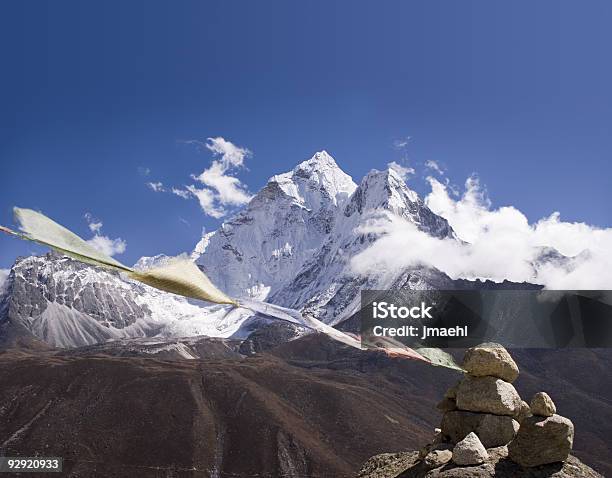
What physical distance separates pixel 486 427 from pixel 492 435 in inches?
8.9

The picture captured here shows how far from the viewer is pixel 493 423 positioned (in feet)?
46.1

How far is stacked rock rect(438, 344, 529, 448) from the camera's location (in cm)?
1398

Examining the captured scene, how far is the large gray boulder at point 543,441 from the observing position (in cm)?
1226

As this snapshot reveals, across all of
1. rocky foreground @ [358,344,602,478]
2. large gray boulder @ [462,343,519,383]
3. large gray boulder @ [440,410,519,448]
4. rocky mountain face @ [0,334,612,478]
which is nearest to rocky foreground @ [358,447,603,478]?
rocky foreground @ [358,344,602,478]

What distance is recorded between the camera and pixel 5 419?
10331cm

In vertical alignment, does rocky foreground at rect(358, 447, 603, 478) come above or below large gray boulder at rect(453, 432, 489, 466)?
below

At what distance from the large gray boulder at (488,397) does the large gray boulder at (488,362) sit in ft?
0.78

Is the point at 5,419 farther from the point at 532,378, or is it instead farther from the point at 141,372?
the point at 532,378

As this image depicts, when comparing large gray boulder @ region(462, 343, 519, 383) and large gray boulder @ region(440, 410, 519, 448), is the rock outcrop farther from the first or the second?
large gray boulder @ region(462, 343, 519, 383)

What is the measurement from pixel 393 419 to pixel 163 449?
52484 mm

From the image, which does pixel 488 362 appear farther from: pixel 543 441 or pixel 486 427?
pixel 543 441

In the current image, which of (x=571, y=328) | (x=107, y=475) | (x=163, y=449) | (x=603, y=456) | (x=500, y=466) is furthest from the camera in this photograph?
(x=571, y=328)

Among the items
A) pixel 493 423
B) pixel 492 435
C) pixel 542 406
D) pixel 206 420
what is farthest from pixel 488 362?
pixel 206 420

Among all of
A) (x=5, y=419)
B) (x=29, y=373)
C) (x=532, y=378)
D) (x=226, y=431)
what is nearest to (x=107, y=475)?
(x=226, y=431)
